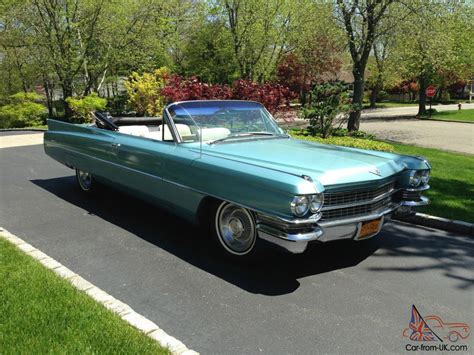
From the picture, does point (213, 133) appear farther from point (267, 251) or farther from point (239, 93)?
point (239, 93)

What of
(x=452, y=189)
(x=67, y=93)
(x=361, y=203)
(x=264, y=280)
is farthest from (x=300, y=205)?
(x=67, y=93)

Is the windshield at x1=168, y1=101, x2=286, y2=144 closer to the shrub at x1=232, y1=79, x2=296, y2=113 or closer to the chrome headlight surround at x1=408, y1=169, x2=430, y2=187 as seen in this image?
the chrome headlight surround at x1=408, y1=169, x2=430, y2=187

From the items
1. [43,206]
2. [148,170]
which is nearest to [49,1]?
[43,206]

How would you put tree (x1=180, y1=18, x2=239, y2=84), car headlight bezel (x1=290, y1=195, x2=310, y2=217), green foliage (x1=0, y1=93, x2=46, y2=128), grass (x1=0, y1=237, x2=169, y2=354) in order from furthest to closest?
tree (x1=180, y1=18, x2=239, y2=84)
green foliage (x1=0, y1=93, x2=46, y2=128)
car headlight bezel (x1=290, y1=195, x2=310, y2=217)
grass (x1=0, y1=237, x2=169, y2=354)

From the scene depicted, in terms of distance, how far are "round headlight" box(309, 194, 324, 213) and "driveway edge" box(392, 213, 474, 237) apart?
82.1 inches

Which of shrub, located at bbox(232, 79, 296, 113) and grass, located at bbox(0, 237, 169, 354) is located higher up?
shrub, located at bbox(232, 79, 296, 113)

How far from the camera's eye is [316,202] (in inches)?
137

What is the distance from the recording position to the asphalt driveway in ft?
10.1

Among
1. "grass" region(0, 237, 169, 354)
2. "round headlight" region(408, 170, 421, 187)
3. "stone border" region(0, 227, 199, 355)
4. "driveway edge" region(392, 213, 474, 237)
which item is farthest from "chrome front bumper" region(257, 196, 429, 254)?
"driveway edge" region(392, 213, 474, 237)

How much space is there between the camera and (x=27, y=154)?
10727mm

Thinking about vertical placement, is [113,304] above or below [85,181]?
below

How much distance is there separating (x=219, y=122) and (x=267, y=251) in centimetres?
172

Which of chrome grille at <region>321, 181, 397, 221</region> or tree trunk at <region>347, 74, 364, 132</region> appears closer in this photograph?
chrome grille at <region>321, 181, 397, 221</region>

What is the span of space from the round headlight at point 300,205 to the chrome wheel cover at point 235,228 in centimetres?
57
